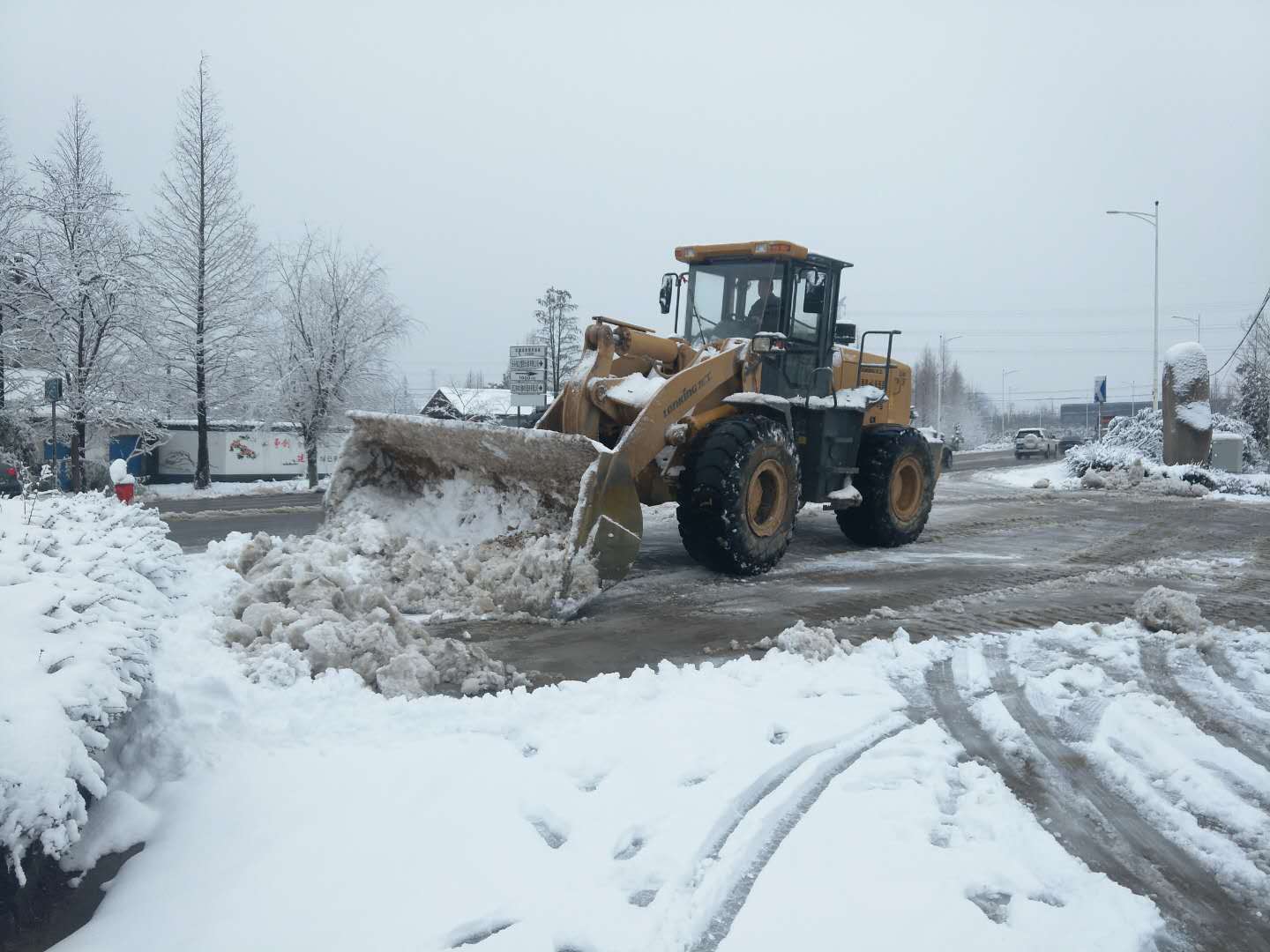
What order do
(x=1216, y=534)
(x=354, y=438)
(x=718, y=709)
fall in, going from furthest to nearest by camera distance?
(x=1216, y=534) < (x=354, y=438) < (x=718, y=709)

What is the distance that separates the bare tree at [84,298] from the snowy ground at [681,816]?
1793 cm

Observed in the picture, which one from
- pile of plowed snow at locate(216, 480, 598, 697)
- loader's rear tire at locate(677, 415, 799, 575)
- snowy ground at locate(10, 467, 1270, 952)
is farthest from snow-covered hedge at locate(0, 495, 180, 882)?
loader's rear tire at locate(677, 415, 799, 575)

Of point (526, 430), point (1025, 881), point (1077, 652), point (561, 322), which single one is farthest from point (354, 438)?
point (561, 322)

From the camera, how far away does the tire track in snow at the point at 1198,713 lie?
4.03 metres

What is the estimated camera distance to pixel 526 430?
709 centimetres

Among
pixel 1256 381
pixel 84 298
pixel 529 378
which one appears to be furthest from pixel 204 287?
pixel 1256 381

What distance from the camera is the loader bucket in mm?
6430

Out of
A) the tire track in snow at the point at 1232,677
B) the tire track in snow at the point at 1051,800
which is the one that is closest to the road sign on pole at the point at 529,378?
the tire track in snow at the point at 1232,677

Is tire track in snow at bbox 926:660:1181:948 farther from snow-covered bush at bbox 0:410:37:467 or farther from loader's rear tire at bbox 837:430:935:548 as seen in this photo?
snow-covered bush at bbox 0:410:37:467

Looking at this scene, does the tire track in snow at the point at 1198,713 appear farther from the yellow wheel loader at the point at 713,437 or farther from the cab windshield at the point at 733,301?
the cab windshield at the point at 733,301

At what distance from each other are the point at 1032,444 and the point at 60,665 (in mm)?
47906

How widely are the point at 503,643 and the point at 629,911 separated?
3.06 m

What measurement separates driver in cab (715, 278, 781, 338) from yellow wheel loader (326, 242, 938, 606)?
13 millimetres

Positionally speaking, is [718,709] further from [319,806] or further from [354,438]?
[354,438]
